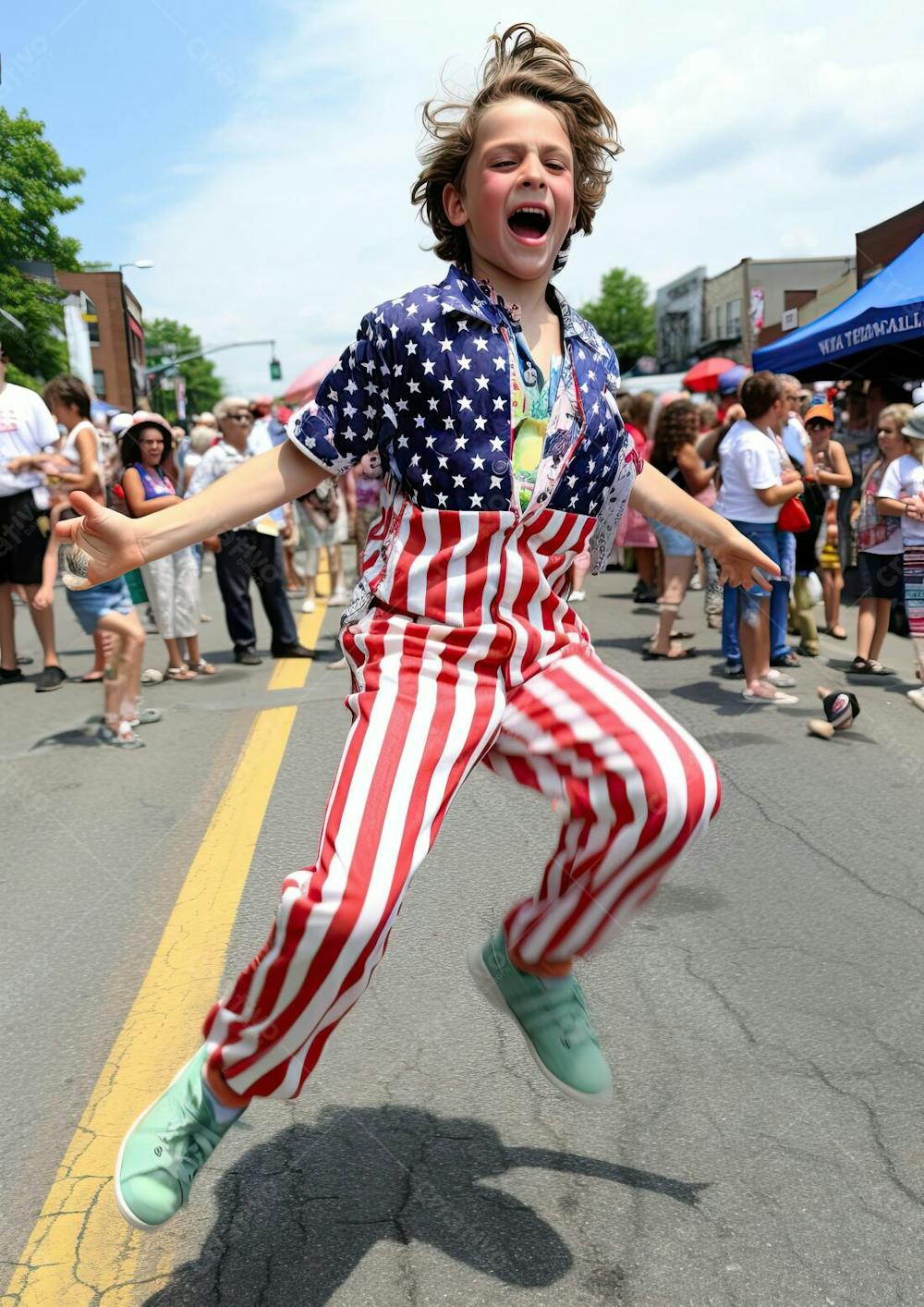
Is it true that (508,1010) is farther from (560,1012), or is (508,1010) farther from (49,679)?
(49,679)

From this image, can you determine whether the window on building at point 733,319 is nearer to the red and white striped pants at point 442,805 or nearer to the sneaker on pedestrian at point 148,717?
the sneaker on pedestrian at point 148,717

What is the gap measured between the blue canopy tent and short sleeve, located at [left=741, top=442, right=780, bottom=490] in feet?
10.8

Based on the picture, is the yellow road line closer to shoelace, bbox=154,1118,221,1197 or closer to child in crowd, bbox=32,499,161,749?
shoelace, bbox=154,1118,221,1197

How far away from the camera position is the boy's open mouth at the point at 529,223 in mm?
2240

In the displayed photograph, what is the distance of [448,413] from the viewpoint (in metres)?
2.14

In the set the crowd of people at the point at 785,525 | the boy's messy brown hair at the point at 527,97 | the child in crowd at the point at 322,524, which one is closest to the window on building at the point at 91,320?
the child in crowd at the point at 322,524

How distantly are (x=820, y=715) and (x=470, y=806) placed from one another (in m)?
2.64

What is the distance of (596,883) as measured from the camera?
218cm

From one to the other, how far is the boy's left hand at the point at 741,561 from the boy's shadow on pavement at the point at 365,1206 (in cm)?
122

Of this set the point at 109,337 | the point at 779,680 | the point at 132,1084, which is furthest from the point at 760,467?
the point at 109,337

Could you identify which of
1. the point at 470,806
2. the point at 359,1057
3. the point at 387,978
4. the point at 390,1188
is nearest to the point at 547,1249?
the point at 390,1188

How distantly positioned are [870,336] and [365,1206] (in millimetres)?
9335

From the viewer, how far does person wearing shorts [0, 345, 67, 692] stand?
7.90 m

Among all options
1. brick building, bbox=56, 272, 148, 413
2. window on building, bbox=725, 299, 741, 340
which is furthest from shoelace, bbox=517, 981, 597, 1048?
window on building, bbox=725, 299, 741, 340
